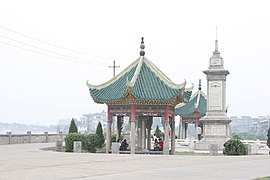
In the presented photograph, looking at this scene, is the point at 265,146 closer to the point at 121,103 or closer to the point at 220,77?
the point at 220,77

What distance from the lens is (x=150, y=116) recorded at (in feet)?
123

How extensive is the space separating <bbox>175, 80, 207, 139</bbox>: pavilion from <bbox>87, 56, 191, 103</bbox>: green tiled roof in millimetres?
26705

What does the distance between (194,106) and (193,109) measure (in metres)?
0.40

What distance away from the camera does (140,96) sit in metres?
34.8

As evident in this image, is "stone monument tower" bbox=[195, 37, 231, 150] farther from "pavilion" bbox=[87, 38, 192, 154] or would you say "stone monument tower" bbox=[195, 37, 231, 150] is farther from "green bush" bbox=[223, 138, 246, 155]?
"green bush" bbox=[223, 138, 246, 155]

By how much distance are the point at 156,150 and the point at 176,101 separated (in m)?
3.87

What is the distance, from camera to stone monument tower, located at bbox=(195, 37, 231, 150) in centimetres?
4519

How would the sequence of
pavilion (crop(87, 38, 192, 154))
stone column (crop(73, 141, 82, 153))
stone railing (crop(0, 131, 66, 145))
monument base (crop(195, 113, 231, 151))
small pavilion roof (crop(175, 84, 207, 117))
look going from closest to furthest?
stone column (crop(73, 141, 82, 153)) → pavilion (crop(87, 38, 192, 154)) → monument base (crop(195, 113, 231, 151)) → stone railing (crop(0, 131, 66, 145)) → small pavilion roof (crop(175, 84, 207, 117))

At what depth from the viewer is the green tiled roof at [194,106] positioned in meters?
63.1

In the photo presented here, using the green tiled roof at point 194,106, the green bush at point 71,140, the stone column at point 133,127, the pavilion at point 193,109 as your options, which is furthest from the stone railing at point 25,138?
Answer: the stone column at point 133,127

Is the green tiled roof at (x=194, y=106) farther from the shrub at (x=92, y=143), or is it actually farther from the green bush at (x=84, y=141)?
the shrub at (x=92, y=143)

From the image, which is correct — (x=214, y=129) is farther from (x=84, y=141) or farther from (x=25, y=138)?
(x=25, y=138)

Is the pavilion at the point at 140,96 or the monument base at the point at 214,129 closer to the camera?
the pavilion at the point at 140,96

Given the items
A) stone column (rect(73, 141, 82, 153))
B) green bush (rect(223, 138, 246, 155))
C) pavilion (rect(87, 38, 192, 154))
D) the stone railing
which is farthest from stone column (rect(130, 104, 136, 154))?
the stone railing
